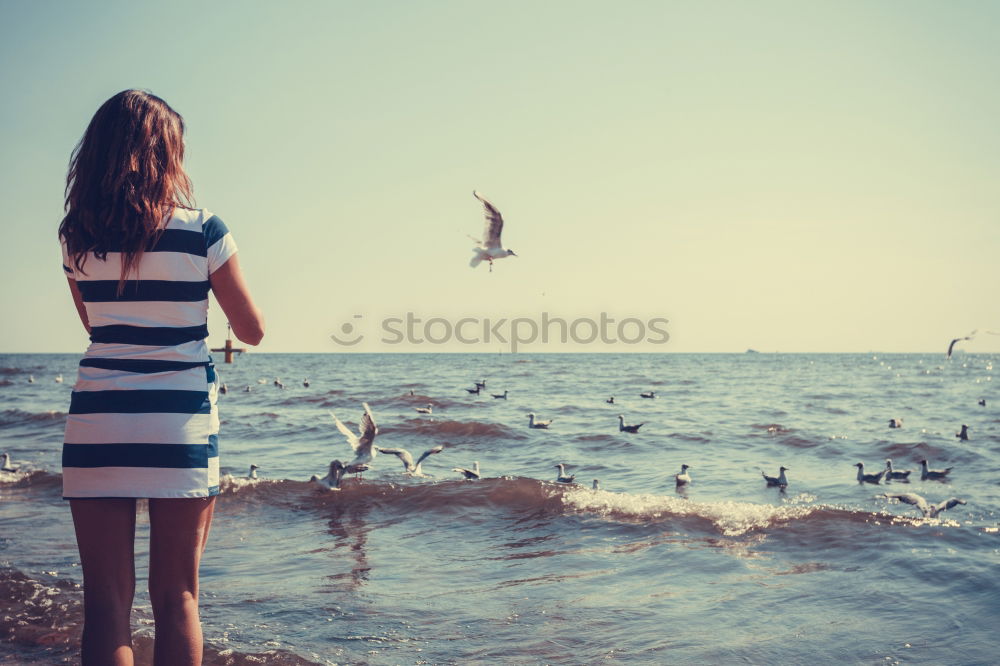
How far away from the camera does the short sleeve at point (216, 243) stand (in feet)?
7.79

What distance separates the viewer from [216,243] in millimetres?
2381

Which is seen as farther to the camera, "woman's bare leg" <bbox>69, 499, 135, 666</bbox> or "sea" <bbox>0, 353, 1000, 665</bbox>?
"sea" <bbox>0, 353, 1000, 665</bbox>

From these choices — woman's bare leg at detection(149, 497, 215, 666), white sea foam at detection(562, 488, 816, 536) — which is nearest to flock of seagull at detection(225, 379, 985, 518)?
white sea foam at detection(562, 488, 816, 536)

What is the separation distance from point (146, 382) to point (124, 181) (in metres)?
0.60

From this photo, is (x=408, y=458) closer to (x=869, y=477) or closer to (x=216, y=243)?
(x=869, y=477)

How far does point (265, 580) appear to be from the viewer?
5852 millimetres

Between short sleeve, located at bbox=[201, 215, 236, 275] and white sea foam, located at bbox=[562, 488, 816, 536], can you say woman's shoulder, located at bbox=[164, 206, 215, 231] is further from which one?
white sea foam, located at bbox=[562, 488, 816, 536]

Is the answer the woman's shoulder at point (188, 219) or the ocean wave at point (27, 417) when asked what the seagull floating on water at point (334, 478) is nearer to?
the woman's shoulder at point (188, 219)

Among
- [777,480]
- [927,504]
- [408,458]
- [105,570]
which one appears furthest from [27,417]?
[105,570]

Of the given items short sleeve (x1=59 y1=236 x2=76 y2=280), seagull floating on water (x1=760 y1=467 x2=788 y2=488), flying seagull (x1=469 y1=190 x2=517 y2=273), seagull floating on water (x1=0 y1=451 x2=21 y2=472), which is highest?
flying seagull (x1=469 y1=190 x2=517 y2=273)

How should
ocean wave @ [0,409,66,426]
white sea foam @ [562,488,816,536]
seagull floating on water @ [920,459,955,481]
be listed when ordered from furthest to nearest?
ocean wave @ [0,409,66,426] < seagull floating on water @ [920,459,955,481] < white sea foam @ [562,488,816,536]

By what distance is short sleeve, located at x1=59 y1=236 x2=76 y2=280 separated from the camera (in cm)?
238

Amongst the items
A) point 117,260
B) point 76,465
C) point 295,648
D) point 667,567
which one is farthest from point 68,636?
point 667,567

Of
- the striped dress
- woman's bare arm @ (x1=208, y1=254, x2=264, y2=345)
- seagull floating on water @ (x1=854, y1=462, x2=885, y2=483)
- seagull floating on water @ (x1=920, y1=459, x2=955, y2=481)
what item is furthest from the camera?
seagull floating on water @ (x1=920, y1=459, x2=955, y2=481)
